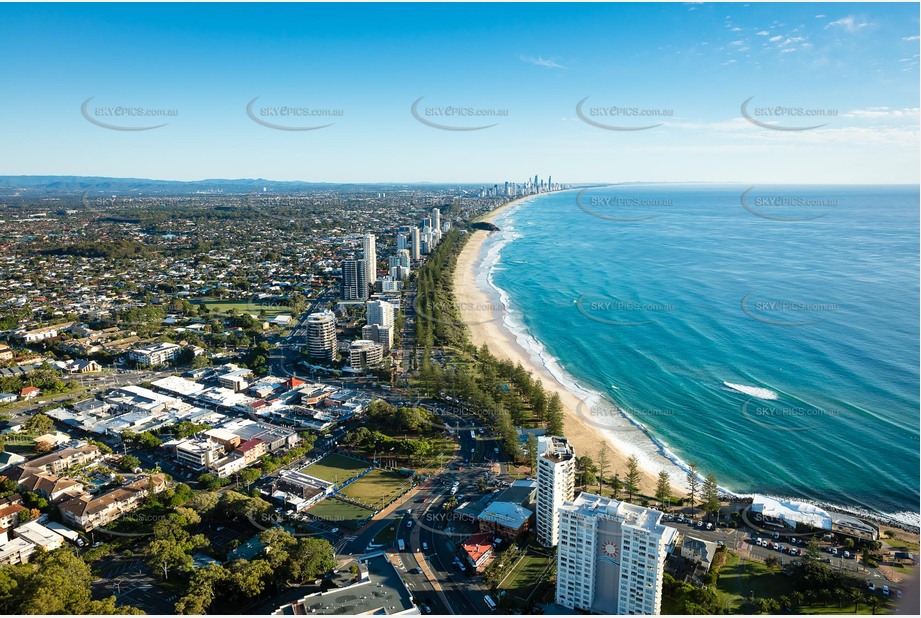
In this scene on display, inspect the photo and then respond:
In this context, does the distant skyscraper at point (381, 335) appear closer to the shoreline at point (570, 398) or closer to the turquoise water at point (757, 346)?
the shoreline at point (570, 398)

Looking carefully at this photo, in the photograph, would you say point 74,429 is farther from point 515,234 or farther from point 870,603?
point 515,234

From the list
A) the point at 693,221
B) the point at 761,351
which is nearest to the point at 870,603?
the point at 761,351

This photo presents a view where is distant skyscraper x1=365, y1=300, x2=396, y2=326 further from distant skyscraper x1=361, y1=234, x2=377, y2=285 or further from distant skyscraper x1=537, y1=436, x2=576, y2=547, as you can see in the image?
distant skyscraper x1=537, y1=436, x2=576, y2=547

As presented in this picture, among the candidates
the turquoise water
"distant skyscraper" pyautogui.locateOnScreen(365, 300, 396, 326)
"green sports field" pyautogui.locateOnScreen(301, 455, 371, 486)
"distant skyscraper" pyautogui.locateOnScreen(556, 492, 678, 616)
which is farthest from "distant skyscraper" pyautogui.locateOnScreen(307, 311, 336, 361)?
"distant skyscraper" pyautogui.locateOnScreen(556, 492, 678, 616)

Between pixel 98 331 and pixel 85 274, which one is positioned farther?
pixel 85 274

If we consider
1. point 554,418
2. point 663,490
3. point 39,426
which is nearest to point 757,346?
point 554,418

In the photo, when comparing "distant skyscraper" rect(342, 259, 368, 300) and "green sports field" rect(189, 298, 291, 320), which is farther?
"distant skyscraper" rect(342, 259, 368, 300)
